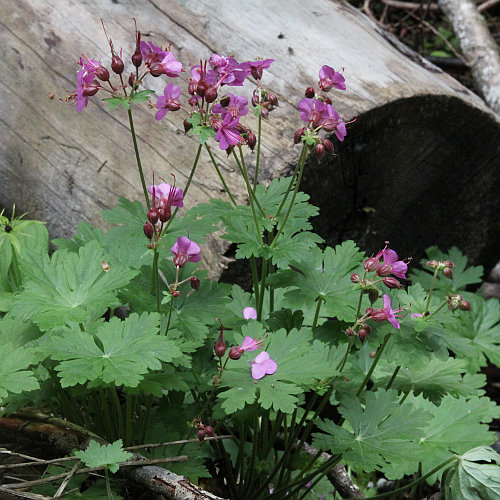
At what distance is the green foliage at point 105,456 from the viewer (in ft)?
4.83

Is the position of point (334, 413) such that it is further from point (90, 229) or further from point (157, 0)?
point (157, 0)

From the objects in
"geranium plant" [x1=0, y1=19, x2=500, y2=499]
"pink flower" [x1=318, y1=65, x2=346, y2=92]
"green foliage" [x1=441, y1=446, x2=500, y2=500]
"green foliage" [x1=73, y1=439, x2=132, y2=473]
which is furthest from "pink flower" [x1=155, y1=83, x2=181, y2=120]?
"green foliage" [x1=441, y1=446, x2=500, y2=500]

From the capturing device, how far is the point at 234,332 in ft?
5.65

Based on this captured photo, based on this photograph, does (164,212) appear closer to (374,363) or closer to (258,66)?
(258,66)

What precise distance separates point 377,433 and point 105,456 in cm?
68

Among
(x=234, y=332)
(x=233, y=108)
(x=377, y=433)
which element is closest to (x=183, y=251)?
(x=234, y=332)

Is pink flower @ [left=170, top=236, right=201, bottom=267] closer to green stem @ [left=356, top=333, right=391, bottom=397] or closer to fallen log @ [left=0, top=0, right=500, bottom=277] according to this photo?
green stem @ [left=356, top=333, right=391, bottom=397]

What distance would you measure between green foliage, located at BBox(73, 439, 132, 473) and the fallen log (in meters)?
1.21

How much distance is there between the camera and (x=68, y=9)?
303cm

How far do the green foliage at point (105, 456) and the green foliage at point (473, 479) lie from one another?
0.90 meters

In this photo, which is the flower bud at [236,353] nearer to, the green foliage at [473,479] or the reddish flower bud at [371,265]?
the reddish flower bud at [371,265]

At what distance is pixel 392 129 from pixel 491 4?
3516 mm

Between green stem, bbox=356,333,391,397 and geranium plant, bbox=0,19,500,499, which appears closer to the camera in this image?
geranium plant, bbox=0,19,500,499

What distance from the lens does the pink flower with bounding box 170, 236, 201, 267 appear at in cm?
165
